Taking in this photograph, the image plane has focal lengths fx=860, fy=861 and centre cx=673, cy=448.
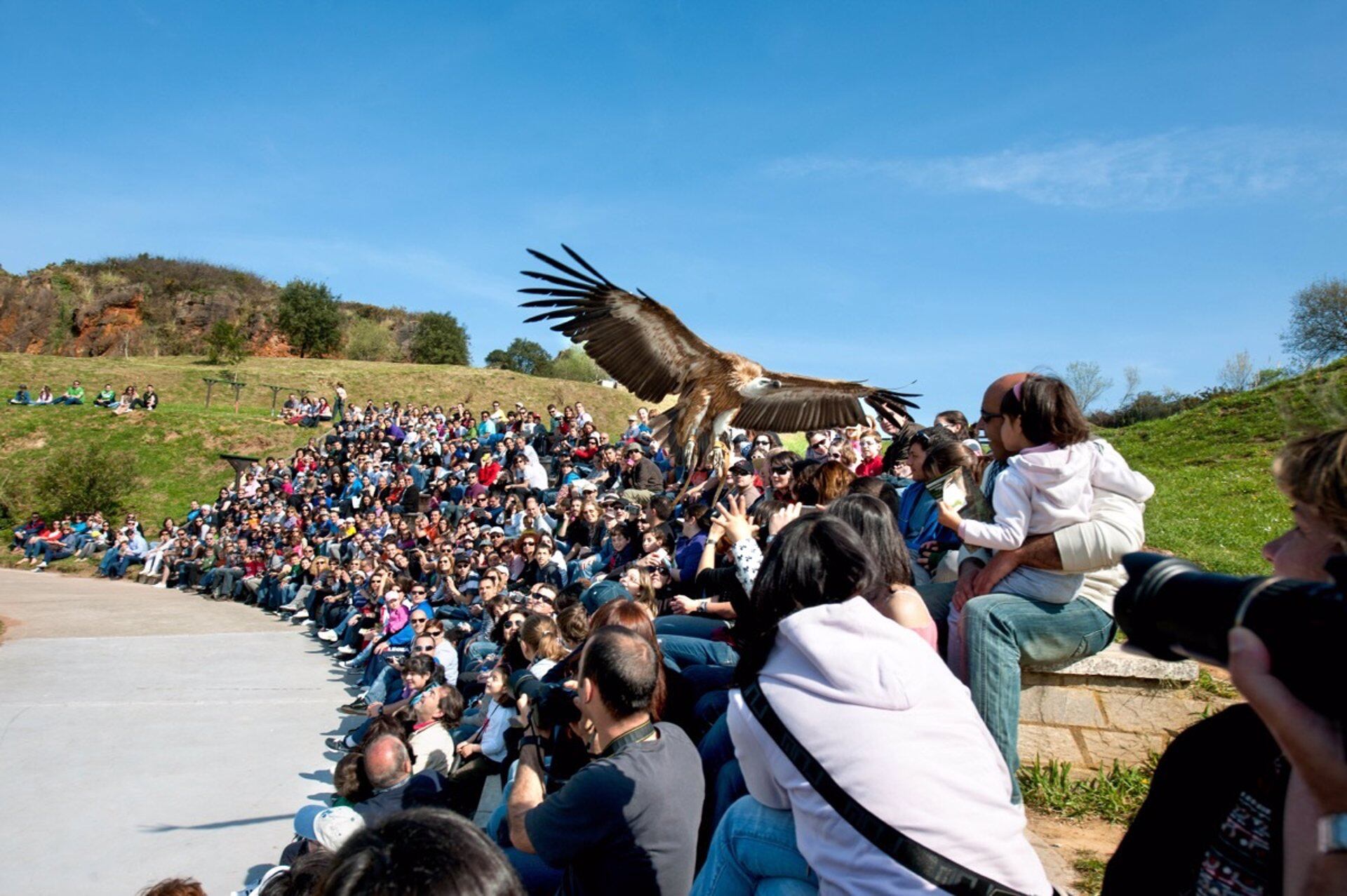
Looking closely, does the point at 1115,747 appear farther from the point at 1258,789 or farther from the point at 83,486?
the point at 83,486

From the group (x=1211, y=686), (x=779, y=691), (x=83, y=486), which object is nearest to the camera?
(x=779, y=691)

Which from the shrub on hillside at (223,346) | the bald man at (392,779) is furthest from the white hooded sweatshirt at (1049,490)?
the shrub on hillside at (223,346)

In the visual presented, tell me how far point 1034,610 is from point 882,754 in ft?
5.77

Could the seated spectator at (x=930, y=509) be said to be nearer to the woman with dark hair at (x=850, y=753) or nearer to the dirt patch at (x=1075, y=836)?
the dirt patch at (x=1075, y=836)

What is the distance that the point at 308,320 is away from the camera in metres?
55.2

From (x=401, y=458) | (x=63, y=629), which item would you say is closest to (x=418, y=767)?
(x=63, y=629)

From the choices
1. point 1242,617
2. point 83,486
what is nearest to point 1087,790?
point 1242,617

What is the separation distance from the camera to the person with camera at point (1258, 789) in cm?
89

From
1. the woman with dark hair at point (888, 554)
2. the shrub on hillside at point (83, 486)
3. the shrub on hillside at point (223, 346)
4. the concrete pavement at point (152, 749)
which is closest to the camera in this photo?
the woman with dark hair at point (888, 554)

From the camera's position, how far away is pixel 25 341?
55.7 meters

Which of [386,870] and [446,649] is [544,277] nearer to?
[446,649]

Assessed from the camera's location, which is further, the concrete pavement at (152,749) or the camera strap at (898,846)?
the concrete pavement at (152,749)

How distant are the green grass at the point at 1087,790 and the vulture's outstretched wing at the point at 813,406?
4.62 m

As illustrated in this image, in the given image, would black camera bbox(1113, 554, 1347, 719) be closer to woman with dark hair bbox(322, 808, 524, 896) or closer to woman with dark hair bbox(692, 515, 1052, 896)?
woman with dark hair bbox(692, 515, 1052, 896)
